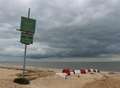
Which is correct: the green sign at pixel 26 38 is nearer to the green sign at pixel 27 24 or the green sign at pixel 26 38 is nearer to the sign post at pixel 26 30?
the sign post at pixel 26 30

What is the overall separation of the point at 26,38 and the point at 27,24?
949 millimetres

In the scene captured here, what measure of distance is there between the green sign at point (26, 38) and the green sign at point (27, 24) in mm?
283

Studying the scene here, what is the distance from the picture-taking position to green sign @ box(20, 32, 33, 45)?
1895cm

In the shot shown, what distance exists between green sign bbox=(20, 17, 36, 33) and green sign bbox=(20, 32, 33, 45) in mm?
283

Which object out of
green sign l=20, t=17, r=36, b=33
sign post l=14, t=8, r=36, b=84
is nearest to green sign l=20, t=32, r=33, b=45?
sign post l=14, t=8, r=36, b=84

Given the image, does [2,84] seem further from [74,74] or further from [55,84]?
[74,74]

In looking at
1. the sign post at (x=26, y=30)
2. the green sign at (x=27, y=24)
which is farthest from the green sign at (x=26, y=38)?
the green sign at (x=27, y=24)

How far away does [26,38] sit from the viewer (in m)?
19.1

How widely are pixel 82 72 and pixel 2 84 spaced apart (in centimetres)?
1273

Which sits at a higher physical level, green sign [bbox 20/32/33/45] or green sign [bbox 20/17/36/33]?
green sign [bbox 20/17/36/33]

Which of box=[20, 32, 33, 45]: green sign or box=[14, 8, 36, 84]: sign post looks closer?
box=[14, 8, 36, 84]: sign post

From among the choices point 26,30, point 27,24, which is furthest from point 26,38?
point 27,24

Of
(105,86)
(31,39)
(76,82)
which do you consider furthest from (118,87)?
(31,39)

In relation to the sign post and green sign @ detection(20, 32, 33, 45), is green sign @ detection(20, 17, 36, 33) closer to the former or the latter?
the sign post
